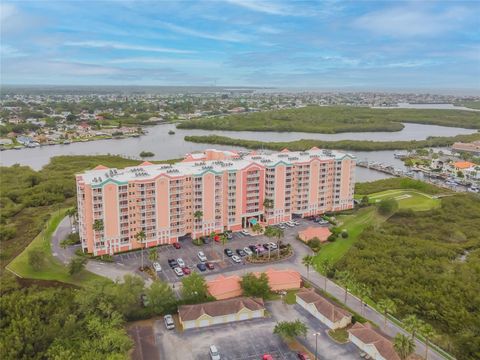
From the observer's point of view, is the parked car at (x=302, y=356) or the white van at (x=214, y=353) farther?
the parked car at (x=302, y=356)

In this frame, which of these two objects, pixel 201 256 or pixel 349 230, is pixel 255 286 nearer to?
pixel 201 256

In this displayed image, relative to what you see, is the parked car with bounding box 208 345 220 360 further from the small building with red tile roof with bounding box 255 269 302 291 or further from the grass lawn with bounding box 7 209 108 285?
the grass lawn with bounding box 7 209 108 285

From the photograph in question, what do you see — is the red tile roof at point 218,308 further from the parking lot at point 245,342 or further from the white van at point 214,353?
the white van at point 214,353

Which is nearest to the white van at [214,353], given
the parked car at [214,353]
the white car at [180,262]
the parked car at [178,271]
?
the parked car at [214,353]

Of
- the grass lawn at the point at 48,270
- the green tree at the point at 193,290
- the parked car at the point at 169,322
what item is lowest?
the parked car at the point at 169,322

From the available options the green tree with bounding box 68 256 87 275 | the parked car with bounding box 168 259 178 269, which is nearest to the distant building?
the parked car with bounding box 168 259 178 269
